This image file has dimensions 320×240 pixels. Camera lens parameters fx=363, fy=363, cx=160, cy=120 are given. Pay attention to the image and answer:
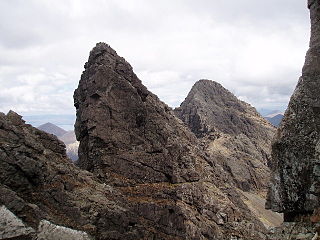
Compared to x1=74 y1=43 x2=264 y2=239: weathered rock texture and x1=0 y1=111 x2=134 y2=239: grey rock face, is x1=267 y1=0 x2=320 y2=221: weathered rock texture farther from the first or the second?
x1=74 y1=43 x2=264 y2=239: weathered rock texture

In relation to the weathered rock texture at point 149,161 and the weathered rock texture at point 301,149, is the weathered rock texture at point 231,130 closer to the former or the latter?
the weathered rock texture at point 149,161

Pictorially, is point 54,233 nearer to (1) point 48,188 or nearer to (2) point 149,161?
(1) point 48,188

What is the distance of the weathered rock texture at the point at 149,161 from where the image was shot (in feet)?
164

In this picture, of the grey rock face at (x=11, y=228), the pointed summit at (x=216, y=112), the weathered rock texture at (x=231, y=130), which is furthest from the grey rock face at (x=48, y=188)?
the pointed summit at (x=216, y=112)

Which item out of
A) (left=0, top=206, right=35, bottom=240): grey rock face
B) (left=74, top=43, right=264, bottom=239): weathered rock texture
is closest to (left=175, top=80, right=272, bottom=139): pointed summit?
(left=74, top=43, right=264, bottom=239): weathered rock texture

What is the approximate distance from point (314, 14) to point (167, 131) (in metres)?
39.8

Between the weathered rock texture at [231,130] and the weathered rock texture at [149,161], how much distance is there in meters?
38.9

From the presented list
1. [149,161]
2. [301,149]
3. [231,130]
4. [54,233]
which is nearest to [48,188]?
[54,233]

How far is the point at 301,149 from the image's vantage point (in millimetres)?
21766

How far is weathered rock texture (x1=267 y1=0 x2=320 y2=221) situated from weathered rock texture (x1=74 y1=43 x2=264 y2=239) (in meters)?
25.1

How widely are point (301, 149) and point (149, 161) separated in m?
37.1

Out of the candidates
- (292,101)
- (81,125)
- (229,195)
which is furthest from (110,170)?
(292,101)

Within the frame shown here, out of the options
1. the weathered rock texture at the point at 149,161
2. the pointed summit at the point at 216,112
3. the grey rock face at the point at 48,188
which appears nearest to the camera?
the grey rock face at the point at 48,188

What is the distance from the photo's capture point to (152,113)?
207 ft
